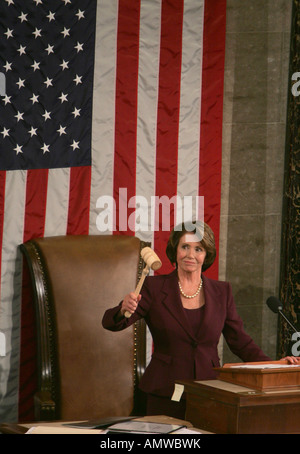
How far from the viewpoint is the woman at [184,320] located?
3422 mm

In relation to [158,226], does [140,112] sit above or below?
above

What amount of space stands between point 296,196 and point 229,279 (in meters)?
0.78

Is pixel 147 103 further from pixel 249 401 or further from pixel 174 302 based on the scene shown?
pixel 249 401

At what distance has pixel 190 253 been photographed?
362 cm

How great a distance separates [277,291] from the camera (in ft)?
16.8

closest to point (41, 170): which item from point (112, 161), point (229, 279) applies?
point (112, 161)

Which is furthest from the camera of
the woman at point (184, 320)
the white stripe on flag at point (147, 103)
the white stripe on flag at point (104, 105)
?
the white stripe on flag at point (147, 103)

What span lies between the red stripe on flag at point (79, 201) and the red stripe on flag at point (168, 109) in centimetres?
52

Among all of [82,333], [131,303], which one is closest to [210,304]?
[131,303]

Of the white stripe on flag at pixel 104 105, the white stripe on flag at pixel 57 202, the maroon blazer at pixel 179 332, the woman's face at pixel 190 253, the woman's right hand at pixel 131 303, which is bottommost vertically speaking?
the maroon blazer at pixel 179 332

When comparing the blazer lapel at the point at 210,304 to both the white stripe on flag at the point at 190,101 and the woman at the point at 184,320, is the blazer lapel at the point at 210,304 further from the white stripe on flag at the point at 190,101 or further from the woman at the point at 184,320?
the white stripe on flag at the point at 190,101

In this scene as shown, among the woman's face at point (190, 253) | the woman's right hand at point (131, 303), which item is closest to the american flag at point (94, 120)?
the woman's face at point (190, 253)

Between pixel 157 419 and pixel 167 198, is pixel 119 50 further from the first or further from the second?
pixel 157 419
